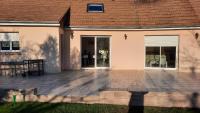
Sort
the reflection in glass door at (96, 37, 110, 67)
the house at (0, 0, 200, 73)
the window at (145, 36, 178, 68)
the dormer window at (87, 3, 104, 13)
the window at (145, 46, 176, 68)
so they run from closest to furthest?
1. the house at (0, 0, 200, 73)
2. the window at (145, 36, 178, 68)
3. the window at (145, 46, 176, 68)
4. the reflection in glass door at (96, 37, 110, 67)
5. the dormer window at (87, 3, 104, 13)

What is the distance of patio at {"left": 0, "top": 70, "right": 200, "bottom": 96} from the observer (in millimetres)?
13765

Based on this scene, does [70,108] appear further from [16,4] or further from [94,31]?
[16,4]

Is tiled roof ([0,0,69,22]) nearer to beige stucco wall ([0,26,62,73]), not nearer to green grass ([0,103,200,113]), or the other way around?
beige stucco wall ([0,26,62,73])

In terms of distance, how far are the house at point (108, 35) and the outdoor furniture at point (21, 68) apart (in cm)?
75

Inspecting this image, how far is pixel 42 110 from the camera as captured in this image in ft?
34.3

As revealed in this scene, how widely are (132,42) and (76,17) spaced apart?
180 inches

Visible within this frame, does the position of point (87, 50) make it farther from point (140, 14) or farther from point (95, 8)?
point (140, 14)

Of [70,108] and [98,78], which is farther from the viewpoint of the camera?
[98,78]

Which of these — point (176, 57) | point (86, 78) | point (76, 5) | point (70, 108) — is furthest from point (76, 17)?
point (70, 108)

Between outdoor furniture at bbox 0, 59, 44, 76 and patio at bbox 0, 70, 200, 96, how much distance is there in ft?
3.32

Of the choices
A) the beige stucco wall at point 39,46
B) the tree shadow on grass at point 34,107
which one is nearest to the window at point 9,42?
the beige stucco wall at point 39,46

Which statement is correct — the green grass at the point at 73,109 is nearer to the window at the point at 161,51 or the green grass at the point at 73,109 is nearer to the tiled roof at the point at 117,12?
the tiled roof at the point at 117,12

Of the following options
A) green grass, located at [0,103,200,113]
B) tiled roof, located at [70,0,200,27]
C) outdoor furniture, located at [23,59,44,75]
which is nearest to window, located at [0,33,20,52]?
outdoor furniture, located at [23,59,44,75]

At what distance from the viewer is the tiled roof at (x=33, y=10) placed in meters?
20.0
